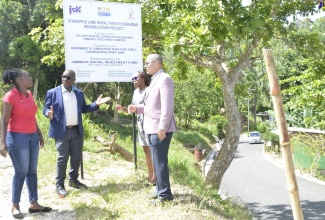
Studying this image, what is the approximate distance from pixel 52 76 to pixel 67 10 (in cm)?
1778

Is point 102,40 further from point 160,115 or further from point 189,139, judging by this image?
point 189,139

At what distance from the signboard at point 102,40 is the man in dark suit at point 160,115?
147 centimetres

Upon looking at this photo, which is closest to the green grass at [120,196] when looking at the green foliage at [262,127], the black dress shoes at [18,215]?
the black dress shoes at [18,215]

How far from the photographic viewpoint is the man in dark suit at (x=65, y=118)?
491cm

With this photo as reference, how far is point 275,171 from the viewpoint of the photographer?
24562 millimetres

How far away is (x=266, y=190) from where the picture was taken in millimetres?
18422

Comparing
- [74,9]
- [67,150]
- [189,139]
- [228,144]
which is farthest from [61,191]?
[189,139]

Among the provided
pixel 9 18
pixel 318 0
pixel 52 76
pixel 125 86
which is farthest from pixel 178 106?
pixel 318 0

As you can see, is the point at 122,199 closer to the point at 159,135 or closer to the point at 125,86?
the point at 159,135

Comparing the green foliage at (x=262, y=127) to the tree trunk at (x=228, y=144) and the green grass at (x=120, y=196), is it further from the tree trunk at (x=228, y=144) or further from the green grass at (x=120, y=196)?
the green grass at (x=120, y=196)

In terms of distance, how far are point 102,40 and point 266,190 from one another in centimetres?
1506

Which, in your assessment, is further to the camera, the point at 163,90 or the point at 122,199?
the point at 122,199

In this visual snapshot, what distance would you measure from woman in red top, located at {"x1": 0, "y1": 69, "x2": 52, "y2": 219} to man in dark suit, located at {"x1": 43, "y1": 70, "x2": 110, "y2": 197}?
1.89 feet

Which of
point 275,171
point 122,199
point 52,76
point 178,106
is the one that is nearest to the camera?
point 122,199
